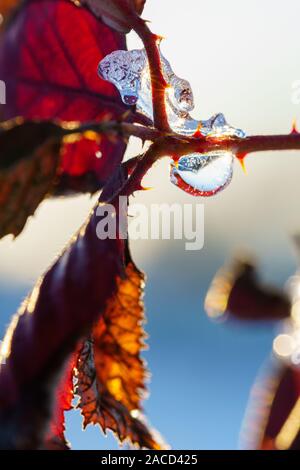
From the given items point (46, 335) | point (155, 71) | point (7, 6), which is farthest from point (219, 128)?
point (46, 335)

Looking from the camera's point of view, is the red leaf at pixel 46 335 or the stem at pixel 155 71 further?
the stem at pixel 155 71

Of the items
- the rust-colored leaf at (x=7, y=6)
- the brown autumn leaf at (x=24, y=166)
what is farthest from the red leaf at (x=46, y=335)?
the rust-colored leaf at (x=7, y=6)

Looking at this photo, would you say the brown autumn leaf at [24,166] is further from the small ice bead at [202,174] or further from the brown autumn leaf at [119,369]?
the small ice bead at [202,174]

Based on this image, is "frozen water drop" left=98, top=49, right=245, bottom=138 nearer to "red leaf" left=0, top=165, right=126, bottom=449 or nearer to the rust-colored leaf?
the rust-colored leaf

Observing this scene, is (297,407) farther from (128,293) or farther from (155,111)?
(155,111)

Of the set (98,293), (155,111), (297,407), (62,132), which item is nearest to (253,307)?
(297,407)

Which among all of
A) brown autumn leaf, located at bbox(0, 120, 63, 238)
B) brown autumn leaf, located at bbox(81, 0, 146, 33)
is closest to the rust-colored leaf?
brown autumn leaf, located at bbox(81, 0, 146, 33)
